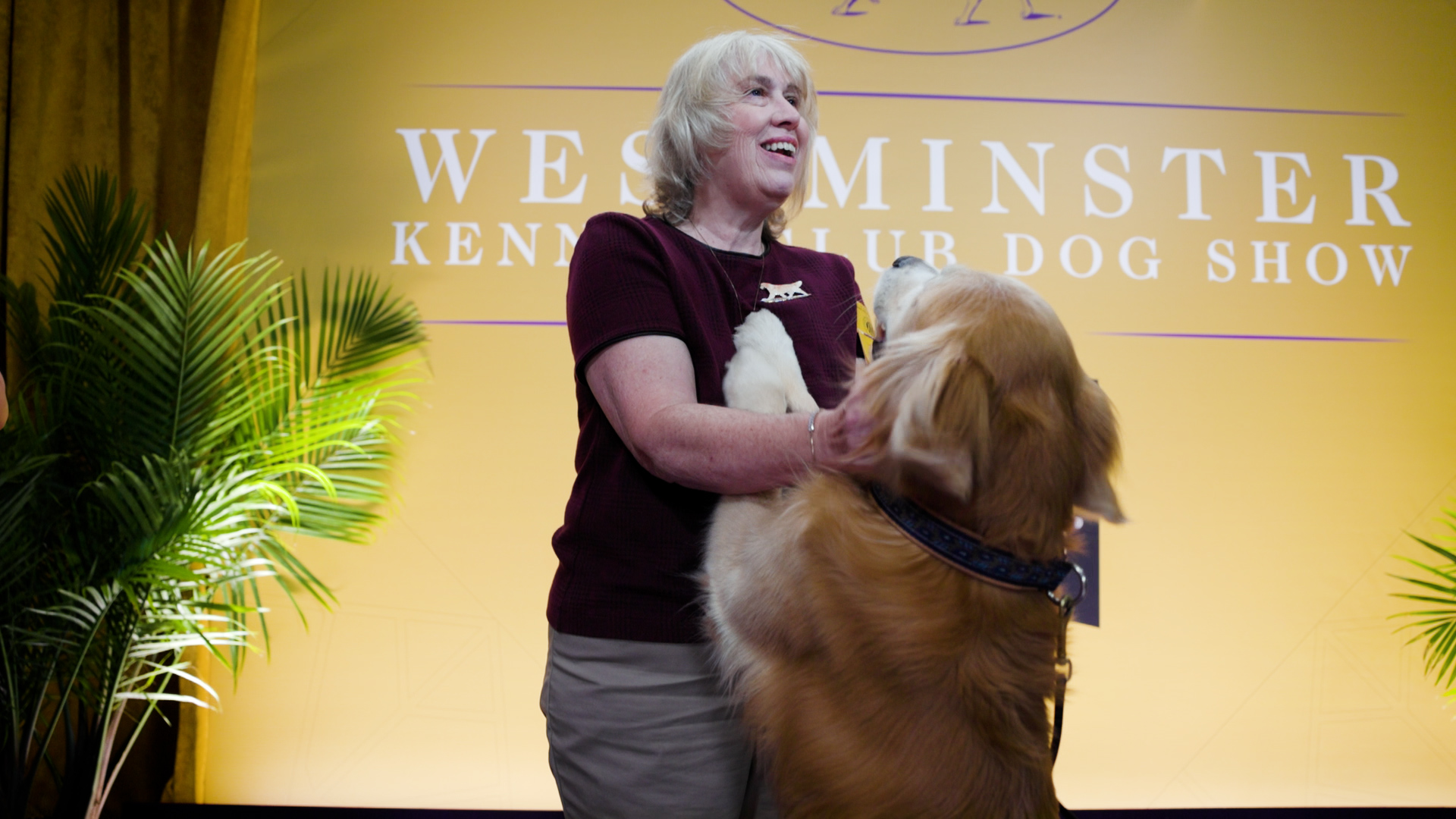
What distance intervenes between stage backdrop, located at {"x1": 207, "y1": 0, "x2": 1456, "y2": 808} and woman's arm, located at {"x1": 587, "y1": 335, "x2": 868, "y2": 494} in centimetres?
252

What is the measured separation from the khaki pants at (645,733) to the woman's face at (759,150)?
0.72 meters

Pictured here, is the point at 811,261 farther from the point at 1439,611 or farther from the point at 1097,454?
the point at 1439,611

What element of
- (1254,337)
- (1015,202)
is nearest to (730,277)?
(1015,202)

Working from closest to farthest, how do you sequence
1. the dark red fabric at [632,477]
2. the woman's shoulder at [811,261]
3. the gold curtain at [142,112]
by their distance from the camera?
the dark red fabric at [632,477] < the woman's shoulder at [811,261] < the gold curtain at [142,112]

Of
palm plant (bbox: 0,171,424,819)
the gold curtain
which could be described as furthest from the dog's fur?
the gold curtain

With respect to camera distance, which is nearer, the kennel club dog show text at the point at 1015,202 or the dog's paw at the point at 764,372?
Result: the dog's paw at the point at 764,372

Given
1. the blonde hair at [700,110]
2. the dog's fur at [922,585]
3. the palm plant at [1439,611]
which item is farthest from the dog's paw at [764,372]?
the palm plant at [1439,611]

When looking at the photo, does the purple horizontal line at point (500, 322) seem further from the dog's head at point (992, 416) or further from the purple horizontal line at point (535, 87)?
the dog's head at point (992, 416)

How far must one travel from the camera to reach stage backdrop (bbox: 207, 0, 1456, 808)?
3650mm

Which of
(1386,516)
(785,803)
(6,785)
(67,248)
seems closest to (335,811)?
(6,785)

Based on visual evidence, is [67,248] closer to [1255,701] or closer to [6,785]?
[6,785]

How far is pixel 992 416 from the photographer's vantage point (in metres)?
1.32

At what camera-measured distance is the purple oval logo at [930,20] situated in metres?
3.83

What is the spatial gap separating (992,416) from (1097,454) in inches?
7.7
